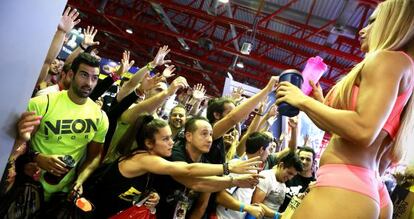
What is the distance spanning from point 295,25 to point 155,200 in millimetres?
8042

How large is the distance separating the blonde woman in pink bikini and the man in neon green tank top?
1627 mm

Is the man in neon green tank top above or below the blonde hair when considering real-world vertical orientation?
below

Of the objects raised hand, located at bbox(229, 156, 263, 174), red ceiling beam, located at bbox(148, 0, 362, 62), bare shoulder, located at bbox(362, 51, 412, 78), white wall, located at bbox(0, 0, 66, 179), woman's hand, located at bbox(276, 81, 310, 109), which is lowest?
raised hand, located at bbox(229, 156, 263, 174)

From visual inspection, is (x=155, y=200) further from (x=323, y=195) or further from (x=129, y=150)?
(x=323, y=195)

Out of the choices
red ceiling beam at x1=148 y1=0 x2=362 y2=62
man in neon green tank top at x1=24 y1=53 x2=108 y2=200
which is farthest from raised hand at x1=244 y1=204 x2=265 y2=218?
red ceiling beam at x1=148 y1=0 x2=362 y2=62

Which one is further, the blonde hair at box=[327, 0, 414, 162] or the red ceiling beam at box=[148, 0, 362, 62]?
the red ceiling beam at box=[148, 0, 362, 62]

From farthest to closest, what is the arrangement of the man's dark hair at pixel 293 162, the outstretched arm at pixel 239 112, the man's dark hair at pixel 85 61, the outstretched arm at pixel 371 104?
the man's dark hair at pixel 293 162, the outstretched arm at pixel 239 112, the man's dark hair at pixel 85 61, the outstretched arm at pixel 371 104

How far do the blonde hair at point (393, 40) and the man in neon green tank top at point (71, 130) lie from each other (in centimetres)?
173

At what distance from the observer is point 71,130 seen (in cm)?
255

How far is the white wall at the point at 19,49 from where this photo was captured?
1.28 m

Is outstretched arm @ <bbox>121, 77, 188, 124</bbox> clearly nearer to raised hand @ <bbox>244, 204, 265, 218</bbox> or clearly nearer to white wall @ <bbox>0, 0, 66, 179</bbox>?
raised hand @ <bbox>244, 204, 265, 218</bbox>

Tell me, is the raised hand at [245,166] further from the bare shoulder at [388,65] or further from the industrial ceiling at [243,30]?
the industrial ceiling at [243,30]

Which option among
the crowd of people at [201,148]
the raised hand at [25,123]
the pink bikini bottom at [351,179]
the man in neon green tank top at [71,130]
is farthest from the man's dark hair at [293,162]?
the raised hand at [25,123]

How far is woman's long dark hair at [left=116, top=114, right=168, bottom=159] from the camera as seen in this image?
9.18ft
